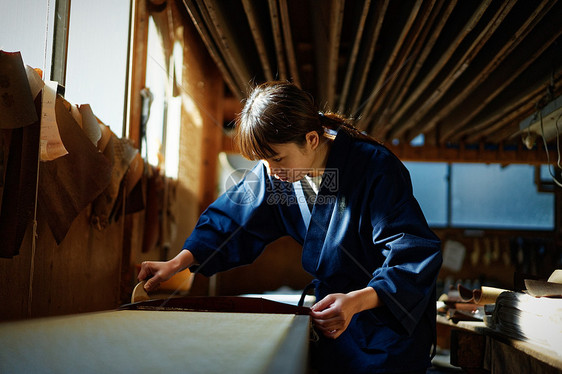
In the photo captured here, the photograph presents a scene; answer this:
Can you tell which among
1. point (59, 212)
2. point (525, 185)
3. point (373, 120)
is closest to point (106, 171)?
point (59, 212)

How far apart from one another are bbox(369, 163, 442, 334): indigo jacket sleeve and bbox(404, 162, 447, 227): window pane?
19.9ft

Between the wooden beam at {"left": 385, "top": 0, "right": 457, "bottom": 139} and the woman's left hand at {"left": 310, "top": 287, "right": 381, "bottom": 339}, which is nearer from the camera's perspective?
the woman's left hand at {"left": 310, "top": 287, "right": 381, "bottom": 339}

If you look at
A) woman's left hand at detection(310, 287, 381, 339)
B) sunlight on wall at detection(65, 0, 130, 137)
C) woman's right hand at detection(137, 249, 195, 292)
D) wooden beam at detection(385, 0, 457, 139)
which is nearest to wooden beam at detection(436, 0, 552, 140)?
wooden beam at detection(385, 0, 457, 139)

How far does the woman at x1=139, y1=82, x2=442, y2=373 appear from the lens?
48.8 inches

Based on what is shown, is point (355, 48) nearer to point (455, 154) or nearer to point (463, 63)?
point (463, 63)

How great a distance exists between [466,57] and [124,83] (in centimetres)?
211

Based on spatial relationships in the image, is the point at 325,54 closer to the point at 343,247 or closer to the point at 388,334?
the point at 343,247

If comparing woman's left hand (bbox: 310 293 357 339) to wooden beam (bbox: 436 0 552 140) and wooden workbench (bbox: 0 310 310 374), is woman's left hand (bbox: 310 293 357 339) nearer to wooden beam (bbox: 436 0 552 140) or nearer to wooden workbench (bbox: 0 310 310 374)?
wooden workbench (bbox: 0 310 310 374)

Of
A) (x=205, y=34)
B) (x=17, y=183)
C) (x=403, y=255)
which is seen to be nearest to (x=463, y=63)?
(x=205, y=34)

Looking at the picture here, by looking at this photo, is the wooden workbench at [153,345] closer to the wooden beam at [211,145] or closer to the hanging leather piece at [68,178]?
the hanging leather piece at [68,178]

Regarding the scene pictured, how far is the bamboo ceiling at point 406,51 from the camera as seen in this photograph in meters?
2.58

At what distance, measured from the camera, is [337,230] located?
150 centimetres

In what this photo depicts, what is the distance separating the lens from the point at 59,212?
1.66 metres

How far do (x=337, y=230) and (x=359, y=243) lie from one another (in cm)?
8
